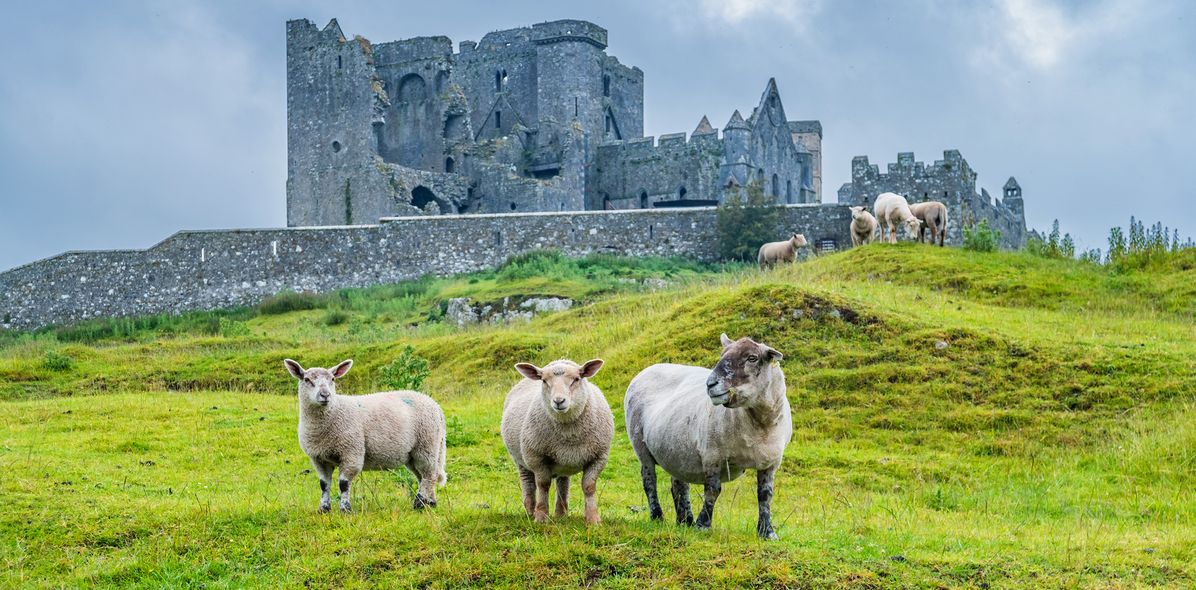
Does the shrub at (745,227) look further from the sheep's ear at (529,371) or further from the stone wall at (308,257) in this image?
the sheep's ear at (529,371)

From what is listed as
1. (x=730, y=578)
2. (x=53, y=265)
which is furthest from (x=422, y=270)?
(x=730, y=578)

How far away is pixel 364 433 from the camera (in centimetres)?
1286

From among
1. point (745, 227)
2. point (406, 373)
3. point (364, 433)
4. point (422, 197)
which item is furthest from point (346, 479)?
point (422, 197)

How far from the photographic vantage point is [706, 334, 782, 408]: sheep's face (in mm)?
10914

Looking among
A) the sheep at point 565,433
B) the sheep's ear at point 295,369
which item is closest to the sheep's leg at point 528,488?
the sheep at point 565,433

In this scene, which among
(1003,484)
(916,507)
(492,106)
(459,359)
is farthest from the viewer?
(492,106)

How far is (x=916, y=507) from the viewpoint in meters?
15.1

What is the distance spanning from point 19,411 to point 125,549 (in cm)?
1118

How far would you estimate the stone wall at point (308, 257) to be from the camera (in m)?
46.2

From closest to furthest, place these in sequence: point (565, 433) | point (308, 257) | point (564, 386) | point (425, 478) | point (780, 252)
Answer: point (564, 386), point (565, 433), point (425, 478), point (780, 252), point (308, 257)

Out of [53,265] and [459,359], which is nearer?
[459,359]

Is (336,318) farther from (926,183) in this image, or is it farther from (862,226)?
(926,183)

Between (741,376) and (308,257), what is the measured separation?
3740 cm

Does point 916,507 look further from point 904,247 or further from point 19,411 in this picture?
point 904,247
